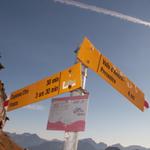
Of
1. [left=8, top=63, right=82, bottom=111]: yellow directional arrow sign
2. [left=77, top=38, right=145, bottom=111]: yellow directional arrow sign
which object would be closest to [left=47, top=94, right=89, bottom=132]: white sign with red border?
[left=8, top=63, right=82, bottom=111]: yellow directional arrow sign

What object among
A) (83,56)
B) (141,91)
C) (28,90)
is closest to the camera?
(83,56)

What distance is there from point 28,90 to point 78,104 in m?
2.63

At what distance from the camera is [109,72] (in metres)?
6.84

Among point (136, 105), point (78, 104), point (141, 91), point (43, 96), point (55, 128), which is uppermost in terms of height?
point (141, 91)

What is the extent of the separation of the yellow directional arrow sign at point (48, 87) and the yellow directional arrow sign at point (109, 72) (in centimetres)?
44

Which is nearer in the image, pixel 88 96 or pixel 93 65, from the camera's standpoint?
pixel 88 96

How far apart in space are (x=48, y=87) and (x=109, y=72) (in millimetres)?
1739

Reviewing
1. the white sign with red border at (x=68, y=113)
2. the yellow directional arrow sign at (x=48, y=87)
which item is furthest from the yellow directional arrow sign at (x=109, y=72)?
the white sign with red border at (x=68, y=113)

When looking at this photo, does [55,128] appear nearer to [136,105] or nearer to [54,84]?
[54,84]

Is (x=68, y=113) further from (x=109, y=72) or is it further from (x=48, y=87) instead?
(x=109, y=72)

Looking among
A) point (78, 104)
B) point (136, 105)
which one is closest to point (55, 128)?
point (78, 104)

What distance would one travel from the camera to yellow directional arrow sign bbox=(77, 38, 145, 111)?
582cm

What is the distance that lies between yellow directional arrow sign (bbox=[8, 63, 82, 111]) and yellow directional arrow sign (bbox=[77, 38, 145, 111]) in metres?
0.44

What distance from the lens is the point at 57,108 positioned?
544cm
